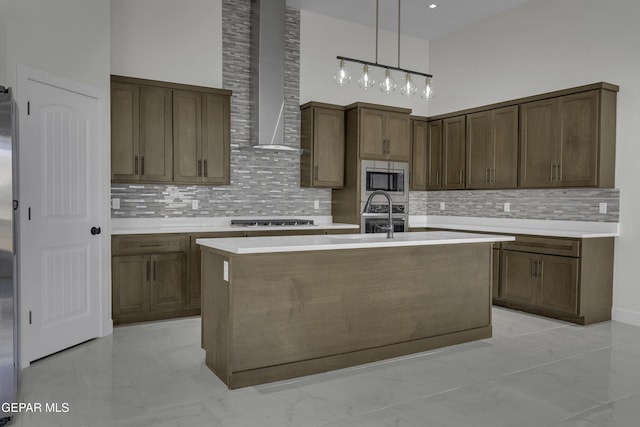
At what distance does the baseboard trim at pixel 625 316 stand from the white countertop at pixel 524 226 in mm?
813

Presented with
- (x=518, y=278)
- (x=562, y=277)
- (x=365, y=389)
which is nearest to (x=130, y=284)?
(x=365, y=389)

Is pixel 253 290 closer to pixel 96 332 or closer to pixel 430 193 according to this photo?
pixel 96 332

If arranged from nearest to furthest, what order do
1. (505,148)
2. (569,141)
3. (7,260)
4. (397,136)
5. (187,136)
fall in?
(7,260)
(569,141)
(187,136)
(505,148)
(397,136)

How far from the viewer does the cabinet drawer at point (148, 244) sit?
15.4 feet

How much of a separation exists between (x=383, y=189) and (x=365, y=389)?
3558 mm

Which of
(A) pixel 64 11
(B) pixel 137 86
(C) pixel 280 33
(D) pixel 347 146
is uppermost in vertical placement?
(C) pixel 280 33

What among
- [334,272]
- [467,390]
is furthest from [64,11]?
[467,390]

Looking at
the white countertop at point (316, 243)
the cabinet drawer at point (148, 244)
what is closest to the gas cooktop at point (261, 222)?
the cabinet drawer at point (148, 244)

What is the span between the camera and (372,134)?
6.21 metres

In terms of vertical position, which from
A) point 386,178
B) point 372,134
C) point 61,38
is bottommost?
point 386,178

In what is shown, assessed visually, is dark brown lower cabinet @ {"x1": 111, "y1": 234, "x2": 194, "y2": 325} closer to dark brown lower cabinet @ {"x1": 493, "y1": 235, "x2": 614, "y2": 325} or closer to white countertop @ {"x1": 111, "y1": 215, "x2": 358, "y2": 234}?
white countertop @ {"x1": 111, "y1": 215, "x2": 358, "y2": 234}

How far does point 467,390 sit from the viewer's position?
124 inches

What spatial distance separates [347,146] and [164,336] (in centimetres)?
335

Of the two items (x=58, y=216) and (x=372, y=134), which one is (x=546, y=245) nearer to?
(x=372, y=134)
